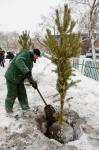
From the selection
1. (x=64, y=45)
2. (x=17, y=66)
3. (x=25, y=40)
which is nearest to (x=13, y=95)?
(x=17, y=66)

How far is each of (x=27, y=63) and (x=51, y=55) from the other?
3.32 ft

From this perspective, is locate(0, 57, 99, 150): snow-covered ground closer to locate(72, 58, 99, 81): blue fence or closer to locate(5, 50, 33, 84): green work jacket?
locate(5, 50, 33, 84): green work jacket

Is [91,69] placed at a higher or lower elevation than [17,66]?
lower

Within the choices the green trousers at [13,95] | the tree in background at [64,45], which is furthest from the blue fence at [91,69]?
the tree in background at [64,45]

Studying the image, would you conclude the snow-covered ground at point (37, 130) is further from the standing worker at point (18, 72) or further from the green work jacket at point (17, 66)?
the green work jacket at point (17, 66)

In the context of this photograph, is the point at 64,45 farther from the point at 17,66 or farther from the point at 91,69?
the point at 91,69

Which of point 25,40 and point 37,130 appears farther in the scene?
point 25,40

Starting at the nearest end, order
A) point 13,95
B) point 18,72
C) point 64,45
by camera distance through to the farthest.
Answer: point 64,45 → point 18,72 → point 13,95

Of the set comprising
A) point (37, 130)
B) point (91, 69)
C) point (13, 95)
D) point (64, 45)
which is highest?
point (64, 45)

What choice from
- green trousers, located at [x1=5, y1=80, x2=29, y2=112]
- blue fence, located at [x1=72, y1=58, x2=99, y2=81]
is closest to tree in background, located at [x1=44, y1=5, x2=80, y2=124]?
green trousers, located at [x1=5, y1=80, x2=29, y2=112]

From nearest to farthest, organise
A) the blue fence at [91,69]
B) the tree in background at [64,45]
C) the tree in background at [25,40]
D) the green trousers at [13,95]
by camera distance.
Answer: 1. the tree in background at [64,45]
2. the green trousers at [13,95]
3. the tree in background at [25,40]
4. the blue fence at [91,69]

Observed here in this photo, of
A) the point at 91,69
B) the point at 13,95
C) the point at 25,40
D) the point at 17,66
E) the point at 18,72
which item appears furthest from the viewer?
the point at 91,69

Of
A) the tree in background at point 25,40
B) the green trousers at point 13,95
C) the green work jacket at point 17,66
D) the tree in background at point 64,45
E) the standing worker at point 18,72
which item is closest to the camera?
the tree in background at point 64,45

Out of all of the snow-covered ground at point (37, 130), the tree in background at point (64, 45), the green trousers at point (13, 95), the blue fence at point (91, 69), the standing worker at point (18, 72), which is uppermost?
the tree in background at point (64, 45)
